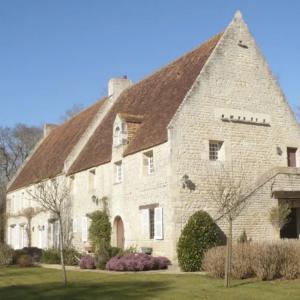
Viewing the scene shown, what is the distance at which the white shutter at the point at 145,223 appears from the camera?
2528cm

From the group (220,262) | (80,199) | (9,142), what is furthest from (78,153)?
(9,142)

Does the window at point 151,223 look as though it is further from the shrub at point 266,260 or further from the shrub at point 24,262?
the shrub at point 266,260

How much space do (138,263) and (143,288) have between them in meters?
6.63

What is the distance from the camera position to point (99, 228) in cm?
2888

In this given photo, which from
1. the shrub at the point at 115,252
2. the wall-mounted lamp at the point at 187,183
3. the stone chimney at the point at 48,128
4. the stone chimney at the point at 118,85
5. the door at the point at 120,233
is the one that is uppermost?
the stone chimney at the point at 118,85

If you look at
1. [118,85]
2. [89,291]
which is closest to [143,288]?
[89,291]

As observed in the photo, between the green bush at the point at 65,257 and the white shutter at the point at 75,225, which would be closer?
the green bush at the point at 65,257

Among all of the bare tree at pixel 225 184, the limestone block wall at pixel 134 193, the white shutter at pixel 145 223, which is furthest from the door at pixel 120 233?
the bare tree at pixel 225 184

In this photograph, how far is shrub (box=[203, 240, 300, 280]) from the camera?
55.3 ft

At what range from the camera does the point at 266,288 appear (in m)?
14.9

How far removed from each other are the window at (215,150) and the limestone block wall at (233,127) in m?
0.30

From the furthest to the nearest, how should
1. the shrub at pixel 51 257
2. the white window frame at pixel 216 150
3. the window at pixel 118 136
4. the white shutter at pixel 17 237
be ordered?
1. the white shutter at pixel 17 237
2. the shrub at pixel 51 257
3. the window at pixel 118 136
4. the white window frame at pixel 216 150

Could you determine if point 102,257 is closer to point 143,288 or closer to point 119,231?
point 119,231

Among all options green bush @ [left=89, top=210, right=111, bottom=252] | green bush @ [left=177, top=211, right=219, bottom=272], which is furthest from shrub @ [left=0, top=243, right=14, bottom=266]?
green bush @ [left=177, top=211, right=219, bottom=272]
